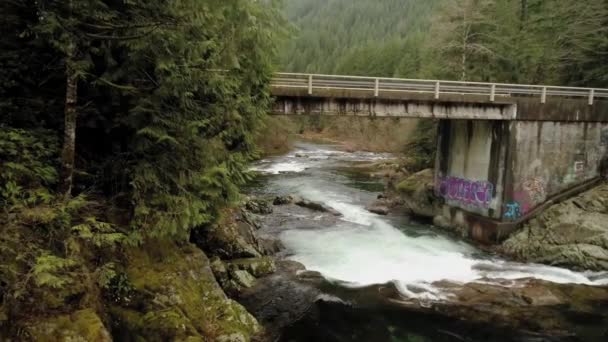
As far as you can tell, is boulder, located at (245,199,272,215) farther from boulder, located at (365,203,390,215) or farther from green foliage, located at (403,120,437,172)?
green foliage, located at (403,120,437,172)

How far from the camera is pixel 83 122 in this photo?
8555 mm

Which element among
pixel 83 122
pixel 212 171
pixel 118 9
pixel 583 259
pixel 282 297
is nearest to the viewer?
pixel 118 9

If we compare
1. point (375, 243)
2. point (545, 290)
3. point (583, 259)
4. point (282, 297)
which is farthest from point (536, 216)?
point (282, 297)

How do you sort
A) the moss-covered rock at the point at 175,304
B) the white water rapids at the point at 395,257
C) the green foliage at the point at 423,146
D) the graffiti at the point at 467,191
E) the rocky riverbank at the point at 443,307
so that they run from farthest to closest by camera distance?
the green foliage at the point at 423,146, the graffiti at the point at 467,191, the white water rapids at the point at 395,257, the rocky riverbank at the point at 443,307, the moss-covered rock at the point at 175,304

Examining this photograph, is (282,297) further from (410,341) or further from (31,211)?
(31,211)

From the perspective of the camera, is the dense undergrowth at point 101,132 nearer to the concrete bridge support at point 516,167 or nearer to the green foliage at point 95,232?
the green foliage at point 95,232

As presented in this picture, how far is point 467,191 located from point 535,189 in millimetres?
3107

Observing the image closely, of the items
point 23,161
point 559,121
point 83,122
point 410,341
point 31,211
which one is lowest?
point 410,341

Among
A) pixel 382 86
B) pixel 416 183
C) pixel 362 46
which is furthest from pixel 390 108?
pixel 362 46

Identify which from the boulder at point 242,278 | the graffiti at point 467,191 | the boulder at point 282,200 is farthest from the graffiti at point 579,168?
the boulder at point 242,278

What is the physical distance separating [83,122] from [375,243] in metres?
13.9

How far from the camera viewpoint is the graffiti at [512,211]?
61.7ft

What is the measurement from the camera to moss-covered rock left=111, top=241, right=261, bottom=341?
7.88 meters

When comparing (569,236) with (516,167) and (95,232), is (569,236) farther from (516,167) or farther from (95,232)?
(95,232)
